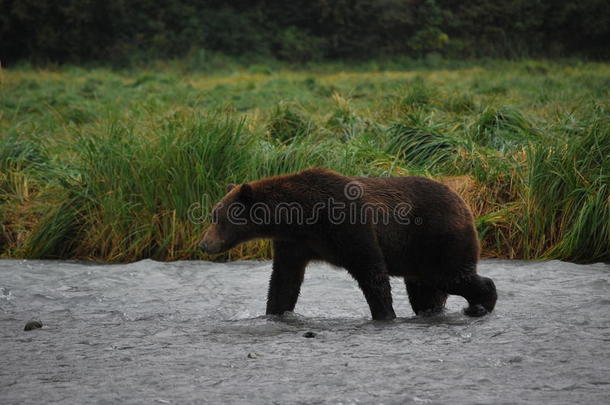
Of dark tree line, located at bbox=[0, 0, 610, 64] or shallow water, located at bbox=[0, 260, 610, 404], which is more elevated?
dark tree line, located at bbox=[0, 0, 610, 64]

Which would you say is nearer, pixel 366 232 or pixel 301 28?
pixel 366 232

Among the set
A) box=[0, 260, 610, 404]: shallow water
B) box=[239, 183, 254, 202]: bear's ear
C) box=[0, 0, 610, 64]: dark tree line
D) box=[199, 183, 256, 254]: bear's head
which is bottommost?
box=[0, 260, 610, 404]: shallow water

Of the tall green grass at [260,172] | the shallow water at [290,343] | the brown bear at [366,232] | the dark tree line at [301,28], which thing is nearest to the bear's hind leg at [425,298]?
the brown bear at [366,232]

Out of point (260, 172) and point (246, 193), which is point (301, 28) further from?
point (246, 193)

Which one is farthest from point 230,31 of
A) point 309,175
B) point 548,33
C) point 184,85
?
point 309,175

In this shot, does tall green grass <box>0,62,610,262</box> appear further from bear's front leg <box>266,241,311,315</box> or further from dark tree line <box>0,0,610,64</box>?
dark tree line <box>0,0,610,64</box>

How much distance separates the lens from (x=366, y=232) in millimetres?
5590

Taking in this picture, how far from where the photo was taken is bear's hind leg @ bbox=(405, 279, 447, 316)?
19.8 feet

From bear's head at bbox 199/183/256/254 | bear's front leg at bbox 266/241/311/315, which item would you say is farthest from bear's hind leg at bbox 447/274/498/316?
bear's head at bbox 199/183/256/254

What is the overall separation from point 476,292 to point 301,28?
1473 inches

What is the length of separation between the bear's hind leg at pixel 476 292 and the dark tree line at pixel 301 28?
2897 centimetres

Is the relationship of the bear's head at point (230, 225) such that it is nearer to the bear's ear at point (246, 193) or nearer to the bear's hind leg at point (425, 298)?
the bear's ear at point (246, 193)

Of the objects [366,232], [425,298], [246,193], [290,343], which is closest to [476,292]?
[425,298]

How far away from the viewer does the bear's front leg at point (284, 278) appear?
19.6 feet
